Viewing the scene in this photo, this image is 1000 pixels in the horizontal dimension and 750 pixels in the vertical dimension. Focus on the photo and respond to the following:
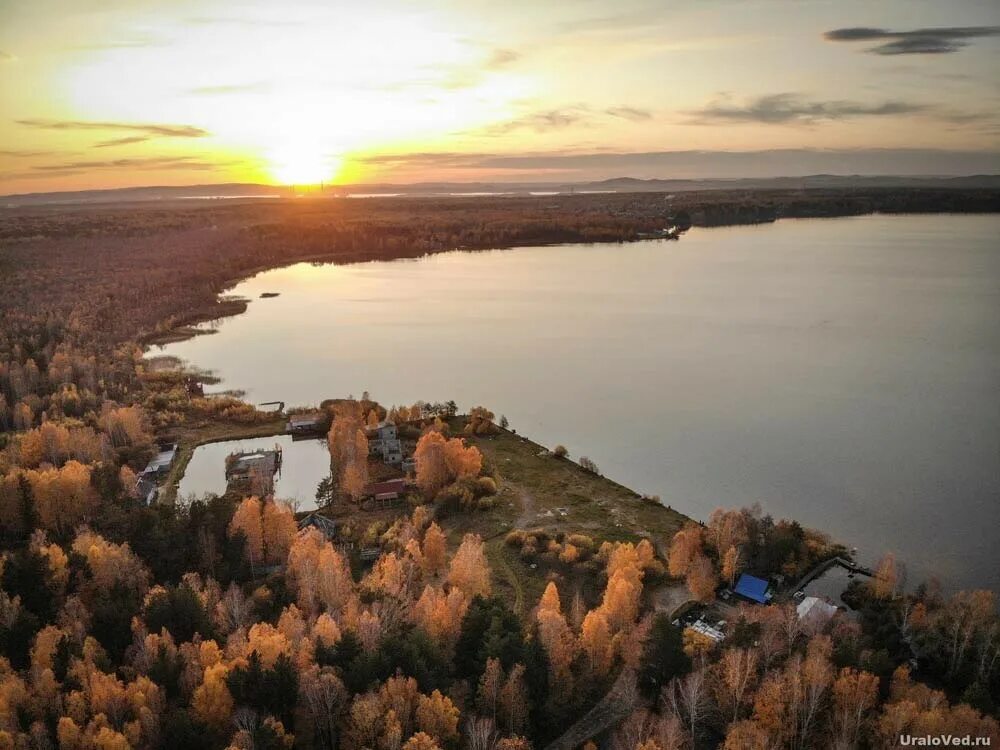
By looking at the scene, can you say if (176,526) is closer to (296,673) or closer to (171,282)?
(296,673)

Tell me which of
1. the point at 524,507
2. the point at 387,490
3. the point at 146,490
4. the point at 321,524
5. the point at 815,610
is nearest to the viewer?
the point at 815,610

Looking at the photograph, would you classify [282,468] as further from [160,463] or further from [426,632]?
[426,632]

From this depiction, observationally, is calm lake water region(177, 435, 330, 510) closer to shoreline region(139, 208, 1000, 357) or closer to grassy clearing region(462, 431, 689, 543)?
grassy clearing region(462, 431, 689, 543)

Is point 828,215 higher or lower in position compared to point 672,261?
higher

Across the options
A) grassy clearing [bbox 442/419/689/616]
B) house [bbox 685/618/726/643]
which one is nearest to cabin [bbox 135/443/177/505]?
grassy clearing [bbox 442/419/689/616]

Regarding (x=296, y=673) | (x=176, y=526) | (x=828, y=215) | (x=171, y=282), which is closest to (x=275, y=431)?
(x=176, y=526)

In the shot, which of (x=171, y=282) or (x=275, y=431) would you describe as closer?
(x=275, y=431)

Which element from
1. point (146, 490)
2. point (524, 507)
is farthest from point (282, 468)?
point (524, 507)
